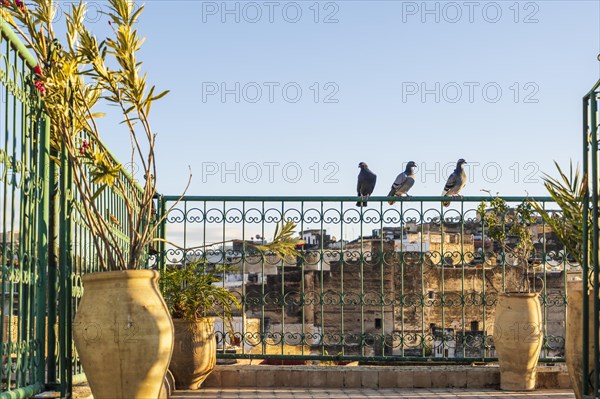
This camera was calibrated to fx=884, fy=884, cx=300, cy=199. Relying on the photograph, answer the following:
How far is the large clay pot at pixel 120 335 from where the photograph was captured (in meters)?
5.10

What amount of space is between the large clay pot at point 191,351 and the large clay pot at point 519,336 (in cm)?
253

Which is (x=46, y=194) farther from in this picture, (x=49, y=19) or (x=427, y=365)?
(x=427, y=365)

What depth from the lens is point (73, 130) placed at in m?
5.76

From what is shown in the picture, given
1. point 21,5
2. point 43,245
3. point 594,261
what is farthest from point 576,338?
point 21,5

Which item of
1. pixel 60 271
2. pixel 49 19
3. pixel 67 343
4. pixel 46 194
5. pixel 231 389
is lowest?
pixel 231 389

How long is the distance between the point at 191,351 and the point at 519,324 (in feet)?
9.31

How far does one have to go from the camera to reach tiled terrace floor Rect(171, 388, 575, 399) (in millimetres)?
7484

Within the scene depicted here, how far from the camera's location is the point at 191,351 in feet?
24.8

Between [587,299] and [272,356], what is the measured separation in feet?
11.5

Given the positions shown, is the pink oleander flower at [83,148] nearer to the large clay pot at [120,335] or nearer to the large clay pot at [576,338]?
the large clay pot at [120,335]

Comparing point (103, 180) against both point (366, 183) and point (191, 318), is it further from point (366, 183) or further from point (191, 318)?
point (366, 183)

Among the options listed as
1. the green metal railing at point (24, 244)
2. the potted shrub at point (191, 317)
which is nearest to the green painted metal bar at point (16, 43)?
the green metal railing at point (24, 244)

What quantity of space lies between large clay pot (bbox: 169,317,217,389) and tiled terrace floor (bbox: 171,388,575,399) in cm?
14

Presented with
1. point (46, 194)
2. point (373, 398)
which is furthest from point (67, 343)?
point (373, 398)
